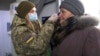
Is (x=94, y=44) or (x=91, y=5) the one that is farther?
(x=91, y=5)

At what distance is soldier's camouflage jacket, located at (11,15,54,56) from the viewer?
1887 mm

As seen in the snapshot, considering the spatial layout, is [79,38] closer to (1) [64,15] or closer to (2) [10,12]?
(1) [64,15]

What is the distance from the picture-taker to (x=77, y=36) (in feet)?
5.39

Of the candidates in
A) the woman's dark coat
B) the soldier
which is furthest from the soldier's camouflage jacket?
the woman's dark coat

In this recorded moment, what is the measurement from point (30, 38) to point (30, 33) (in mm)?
77

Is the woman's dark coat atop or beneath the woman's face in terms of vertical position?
beneath

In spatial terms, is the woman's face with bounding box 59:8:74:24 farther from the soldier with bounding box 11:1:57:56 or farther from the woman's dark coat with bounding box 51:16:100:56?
the soldier with bounding box 11:1:57:56

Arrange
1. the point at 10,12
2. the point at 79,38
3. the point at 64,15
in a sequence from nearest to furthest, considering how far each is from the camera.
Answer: the point at 79,38 → the point at 64,15 → the point at 10,12

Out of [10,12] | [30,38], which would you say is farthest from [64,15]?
[10,12]

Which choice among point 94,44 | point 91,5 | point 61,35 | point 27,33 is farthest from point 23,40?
point 91,5

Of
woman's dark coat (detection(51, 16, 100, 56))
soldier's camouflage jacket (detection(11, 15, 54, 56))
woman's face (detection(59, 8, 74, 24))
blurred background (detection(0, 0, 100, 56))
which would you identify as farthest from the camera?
blurred background (detection(0, 0, 100, 56))

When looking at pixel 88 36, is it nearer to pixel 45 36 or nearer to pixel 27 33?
pixel 45 36

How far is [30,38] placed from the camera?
1.89 meters

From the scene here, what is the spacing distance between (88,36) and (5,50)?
3490 millimetres
